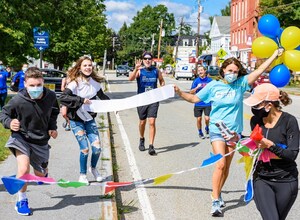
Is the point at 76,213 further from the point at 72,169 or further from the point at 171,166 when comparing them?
the point at 171,166

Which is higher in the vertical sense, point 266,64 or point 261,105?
point 266,64

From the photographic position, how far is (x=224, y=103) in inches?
239

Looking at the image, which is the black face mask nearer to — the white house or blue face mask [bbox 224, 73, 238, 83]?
blue face mask [bbox 224, 73, 238, 83]

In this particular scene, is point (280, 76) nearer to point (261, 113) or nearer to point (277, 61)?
point (277, 61)

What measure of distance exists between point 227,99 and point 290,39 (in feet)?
3.37

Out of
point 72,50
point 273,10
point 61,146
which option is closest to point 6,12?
point 61,146

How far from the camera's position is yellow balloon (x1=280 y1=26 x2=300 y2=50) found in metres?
5.80

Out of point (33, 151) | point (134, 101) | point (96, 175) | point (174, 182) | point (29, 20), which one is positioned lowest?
point (174, 182)

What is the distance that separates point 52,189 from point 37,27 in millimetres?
15600

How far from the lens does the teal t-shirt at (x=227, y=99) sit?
19.9 feet

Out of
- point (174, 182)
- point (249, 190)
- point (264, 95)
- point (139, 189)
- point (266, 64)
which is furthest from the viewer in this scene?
point (174, 182)

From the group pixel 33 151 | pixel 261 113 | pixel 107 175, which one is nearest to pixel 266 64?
pixel 261 113

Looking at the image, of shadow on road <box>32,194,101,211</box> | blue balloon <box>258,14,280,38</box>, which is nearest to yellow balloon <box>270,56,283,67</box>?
blue balloon <box>258,14,280,38</box>

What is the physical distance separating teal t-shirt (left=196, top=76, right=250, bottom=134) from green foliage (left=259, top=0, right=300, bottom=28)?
39.7m
